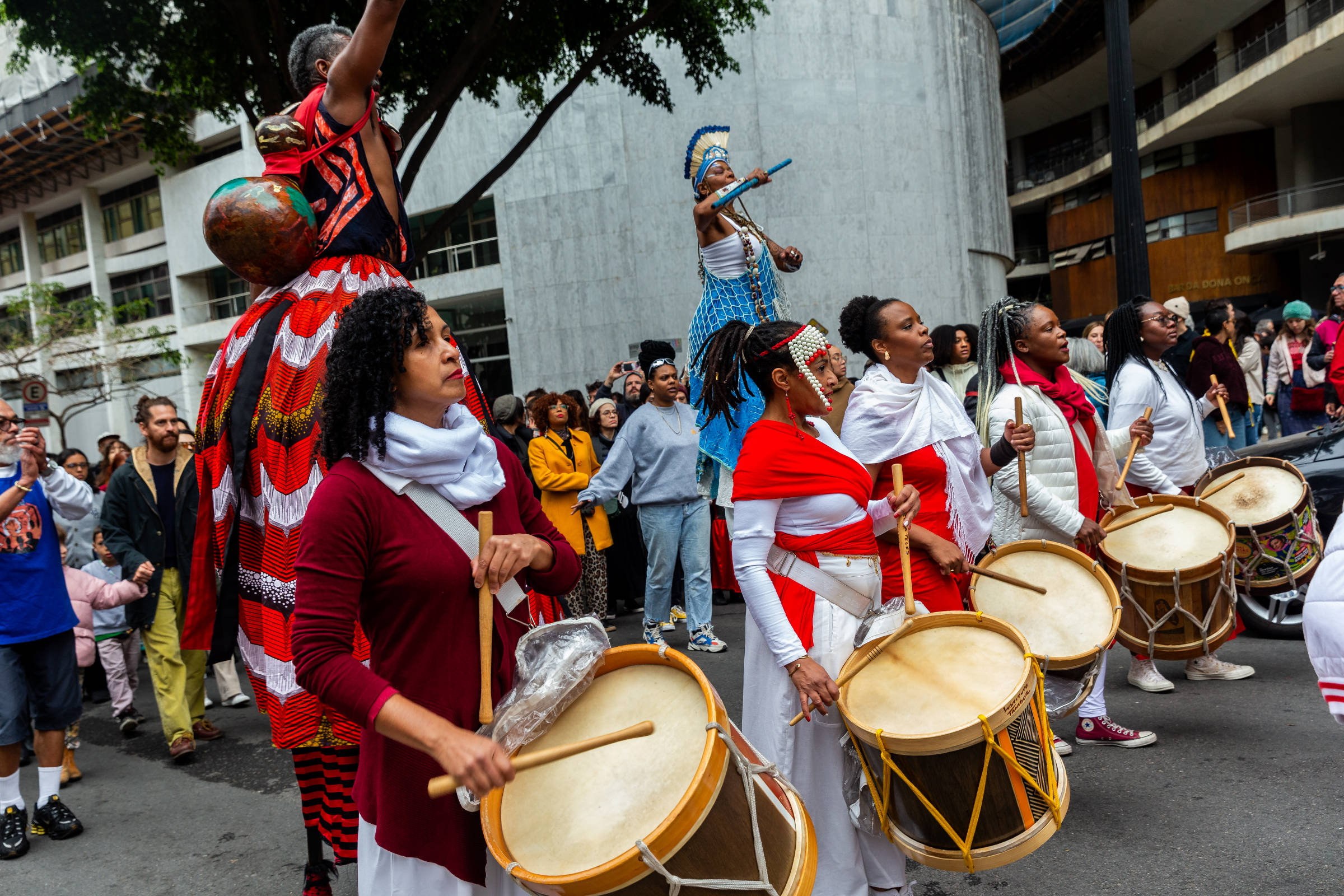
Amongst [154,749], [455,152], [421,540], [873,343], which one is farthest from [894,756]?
[455,152]

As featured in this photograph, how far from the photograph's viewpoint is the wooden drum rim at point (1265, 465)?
5.37 meters

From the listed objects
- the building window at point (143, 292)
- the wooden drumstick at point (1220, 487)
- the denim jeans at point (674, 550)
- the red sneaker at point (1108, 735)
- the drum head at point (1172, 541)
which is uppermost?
the building window at point (143, 292)

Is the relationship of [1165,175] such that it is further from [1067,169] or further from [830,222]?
[830,222]

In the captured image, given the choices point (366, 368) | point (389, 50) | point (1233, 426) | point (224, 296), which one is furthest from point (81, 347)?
point (366, 368)

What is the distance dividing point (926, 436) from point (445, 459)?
7.34 feet

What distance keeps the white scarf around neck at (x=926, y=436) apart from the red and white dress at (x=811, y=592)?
655 mm

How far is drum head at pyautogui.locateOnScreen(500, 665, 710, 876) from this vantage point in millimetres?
1956

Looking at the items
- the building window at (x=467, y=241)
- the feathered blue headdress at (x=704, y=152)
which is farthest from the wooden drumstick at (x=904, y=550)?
the building window at (x=467, y=241)

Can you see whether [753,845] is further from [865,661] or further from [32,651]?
[32,651]

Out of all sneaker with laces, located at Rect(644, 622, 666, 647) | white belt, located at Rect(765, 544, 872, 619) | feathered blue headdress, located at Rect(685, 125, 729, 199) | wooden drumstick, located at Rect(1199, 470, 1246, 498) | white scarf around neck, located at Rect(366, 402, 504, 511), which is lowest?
sneaker with laces, located at Rect(644, 622, 666, 647)

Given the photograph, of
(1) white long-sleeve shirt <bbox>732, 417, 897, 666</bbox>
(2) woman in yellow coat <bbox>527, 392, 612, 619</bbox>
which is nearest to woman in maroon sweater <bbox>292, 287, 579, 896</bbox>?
(1) white long-sleeve shirt <bbox>732, 417, 897, 666</bbox>

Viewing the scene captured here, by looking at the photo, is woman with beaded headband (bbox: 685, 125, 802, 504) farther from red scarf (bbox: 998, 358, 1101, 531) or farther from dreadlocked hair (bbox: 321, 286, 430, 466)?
dreadlocked hair (bbox: 321, 286, 430, 466)

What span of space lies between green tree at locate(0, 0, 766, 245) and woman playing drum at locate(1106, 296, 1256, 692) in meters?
5.68

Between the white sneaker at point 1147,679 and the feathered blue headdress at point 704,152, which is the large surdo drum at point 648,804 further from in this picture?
Result: the white sneaker at point 1147,679
